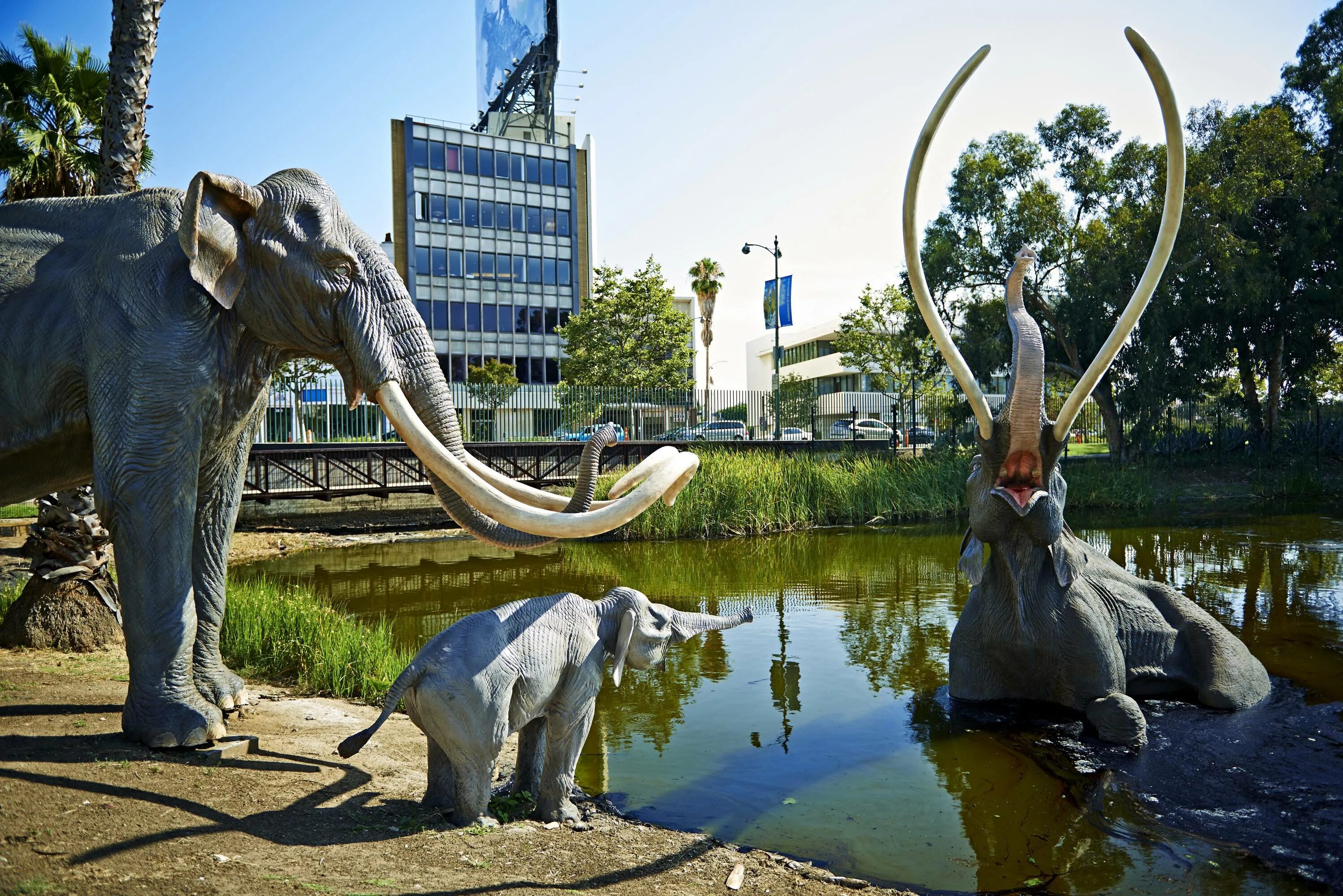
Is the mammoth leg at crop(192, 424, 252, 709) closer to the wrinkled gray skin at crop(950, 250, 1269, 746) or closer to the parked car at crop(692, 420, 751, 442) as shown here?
the wrinkled gray skin at crop(950, 250, 1269, 746)

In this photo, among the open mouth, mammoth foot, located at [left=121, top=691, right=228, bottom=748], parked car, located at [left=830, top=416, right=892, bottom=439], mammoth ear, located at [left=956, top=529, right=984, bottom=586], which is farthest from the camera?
parked car, located at [left=830, top=416, right=892, bottom=439]

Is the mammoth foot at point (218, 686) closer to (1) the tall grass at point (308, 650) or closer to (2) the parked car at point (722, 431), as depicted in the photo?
(1) the tall grass at point (308, 650)

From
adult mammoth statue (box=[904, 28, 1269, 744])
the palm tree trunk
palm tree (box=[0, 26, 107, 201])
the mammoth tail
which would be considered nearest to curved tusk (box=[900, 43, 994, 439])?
adult mammoth statue (box=[904, 28, 1269, 744])

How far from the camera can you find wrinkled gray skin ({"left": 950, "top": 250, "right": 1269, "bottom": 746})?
428cm

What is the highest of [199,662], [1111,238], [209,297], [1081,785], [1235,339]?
[1111,238]

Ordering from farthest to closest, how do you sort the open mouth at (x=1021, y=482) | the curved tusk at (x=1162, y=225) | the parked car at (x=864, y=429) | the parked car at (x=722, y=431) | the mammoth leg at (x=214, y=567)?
the parked car at (x=864, y=429)
the parked car at (x=722, y=431)
the mammoth leg at (x=214, y=567)
the open mouth at (x=1021, y=482)
the curved tusk at (x=1162, y=225)

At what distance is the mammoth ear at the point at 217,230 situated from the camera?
11.5 feet

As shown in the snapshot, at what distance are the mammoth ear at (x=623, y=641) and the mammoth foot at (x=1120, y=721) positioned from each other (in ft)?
7.55

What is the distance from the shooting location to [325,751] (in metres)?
4.00

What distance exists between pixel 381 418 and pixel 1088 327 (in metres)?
17.8

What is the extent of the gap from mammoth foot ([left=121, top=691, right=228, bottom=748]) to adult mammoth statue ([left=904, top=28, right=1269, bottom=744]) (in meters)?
3.39

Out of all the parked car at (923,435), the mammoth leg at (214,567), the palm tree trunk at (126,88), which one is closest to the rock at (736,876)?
the mammoth leg at (214,567)

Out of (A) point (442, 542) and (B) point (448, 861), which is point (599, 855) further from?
(A) point (442, 542)

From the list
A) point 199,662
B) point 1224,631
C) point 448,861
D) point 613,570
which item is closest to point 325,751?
point 199,662
